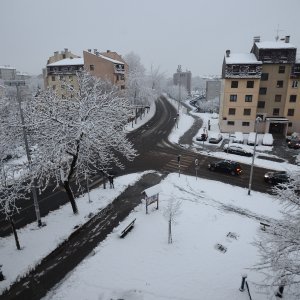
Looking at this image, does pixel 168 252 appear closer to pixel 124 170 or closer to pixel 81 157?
pixel 81 157

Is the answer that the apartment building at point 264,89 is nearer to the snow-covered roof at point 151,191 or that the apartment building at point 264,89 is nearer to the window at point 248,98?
the window at point 248,98

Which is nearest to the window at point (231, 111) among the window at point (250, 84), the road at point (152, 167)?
the window at point (250, 84)

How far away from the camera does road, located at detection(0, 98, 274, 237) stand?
2158cm

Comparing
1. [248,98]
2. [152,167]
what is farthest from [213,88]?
[152,167]

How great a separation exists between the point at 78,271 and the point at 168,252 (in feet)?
17.7

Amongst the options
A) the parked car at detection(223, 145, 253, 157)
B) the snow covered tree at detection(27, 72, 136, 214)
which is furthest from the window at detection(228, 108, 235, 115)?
the snow covered tree at detection(27, 72, 136, 214)

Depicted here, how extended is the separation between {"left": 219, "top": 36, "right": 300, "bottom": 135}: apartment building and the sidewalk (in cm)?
3117

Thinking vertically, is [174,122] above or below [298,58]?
below

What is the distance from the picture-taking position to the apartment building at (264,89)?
4475cm

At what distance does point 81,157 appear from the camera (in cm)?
1955

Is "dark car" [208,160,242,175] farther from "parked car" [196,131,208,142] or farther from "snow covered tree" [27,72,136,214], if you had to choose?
"snow covered tree" [27,72,136,214]

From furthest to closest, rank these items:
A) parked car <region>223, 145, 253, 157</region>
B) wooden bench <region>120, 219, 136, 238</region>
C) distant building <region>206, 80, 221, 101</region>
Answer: distant building <region>206, 80, 221, 101</region> → parked car <region>223, 145, 253, 157</region> → wooden bench <region>120, 219, 136, 238</region>

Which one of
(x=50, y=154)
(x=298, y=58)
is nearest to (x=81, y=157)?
(x=50, y=154)

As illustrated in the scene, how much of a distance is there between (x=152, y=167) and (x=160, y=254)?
16.6 metres
